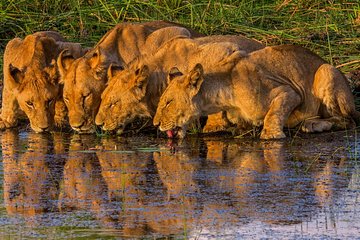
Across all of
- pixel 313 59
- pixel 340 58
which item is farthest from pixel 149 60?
pixel 340 58

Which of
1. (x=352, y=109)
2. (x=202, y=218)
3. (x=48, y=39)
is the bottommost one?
(x=202, y=218)

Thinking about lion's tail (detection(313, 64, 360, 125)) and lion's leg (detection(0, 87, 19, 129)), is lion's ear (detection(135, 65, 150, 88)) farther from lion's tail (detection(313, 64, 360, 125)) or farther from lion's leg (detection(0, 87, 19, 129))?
lion's tail (detection(313, 64, 360, 125))

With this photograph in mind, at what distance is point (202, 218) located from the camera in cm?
691

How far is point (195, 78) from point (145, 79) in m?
0.59

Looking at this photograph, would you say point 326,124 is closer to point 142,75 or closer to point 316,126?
point 316,126

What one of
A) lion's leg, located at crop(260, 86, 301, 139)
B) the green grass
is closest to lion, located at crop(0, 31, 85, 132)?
the green grass

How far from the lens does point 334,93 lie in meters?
10.9

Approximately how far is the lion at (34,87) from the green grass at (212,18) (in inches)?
82.8

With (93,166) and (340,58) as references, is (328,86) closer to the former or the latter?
(340,58)

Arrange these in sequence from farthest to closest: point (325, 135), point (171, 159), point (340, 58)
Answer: point (340, 58), point (325, 135), point (171, 159)

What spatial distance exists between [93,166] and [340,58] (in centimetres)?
456

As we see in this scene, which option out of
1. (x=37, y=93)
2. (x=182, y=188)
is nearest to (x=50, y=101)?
(x=37, y=93)

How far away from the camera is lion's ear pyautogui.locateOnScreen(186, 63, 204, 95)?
10.4 metres

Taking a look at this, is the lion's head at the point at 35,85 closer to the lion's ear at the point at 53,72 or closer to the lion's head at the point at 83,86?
the lion's ear at the point at 53,72
